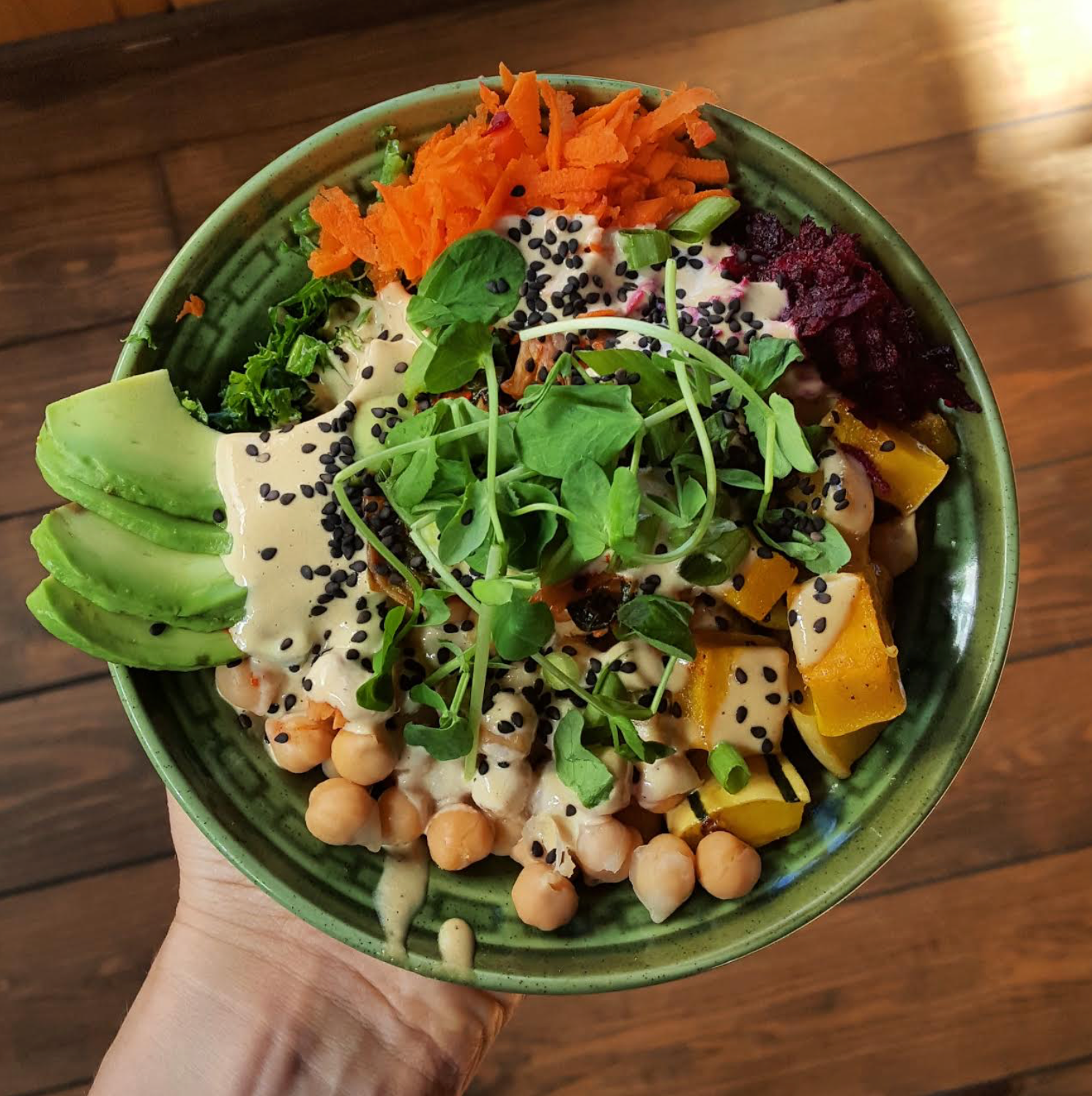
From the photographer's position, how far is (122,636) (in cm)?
174

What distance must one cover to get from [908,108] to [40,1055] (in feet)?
10.7

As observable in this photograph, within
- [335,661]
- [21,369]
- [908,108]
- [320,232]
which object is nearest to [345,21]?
[320,232]

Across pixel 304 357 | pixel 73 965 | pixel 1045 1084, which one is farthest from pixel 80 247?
pixel 1045 1084

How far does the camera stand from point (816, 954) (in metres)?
2.59

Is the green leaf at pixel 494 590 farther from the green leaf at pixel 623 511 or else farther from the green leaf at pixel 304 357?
the green leaf at pixel 304 357

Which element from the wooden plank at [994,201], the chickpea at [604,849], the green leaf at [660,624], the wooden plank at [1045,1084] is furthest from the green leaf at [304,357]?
the wooden plank at [1045,1084]

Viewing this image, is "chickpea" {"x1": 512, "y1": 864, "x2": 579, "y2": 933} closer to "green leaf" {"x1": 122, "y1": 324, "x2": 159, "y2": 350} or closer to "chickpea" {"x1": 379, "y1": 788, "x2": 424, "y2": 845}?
"chickpea" {"x1": 379, "y1": 788, "x2": 424, "y2": 845}

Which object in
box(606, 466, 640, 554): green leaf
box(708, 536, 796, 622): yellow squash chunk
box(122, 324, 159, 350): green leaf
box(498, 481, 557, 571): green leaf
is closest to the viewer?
box(606, 466, 640, 554): green leaf

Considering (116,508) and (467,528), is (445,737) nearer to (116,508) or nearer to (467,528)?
(467,528)

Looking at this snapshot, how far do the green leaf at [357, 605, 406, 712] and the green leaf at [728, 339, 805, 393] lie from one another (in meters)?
0.70

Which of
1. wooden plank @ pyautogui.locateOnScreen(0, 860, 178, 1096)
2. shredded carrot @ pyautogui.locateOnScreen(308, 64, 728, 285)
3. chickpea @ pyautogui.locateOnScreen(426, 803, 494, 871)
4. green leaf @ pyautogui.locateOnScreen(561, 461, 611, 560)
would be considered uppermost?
shredded carrot @ pyautogui.locateOnScreen(308, 64, 728, 285)

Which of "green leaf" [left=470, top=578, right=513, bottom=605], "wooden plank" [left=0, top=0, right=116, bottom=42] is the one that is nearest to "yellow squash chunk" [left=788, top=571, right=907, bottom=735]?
"green leaf" [left=470, top=578, right=513, bottom=605]

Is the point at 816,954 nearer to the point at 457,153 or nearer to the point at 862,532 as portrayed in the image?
the point at 862,532

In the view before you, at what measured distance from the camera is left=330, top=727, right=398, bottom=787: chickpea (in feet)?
5.79
